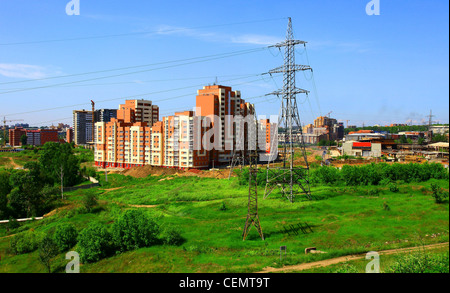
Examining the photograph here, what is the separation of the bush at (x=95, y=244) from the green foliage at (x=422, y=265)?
50.3 feet

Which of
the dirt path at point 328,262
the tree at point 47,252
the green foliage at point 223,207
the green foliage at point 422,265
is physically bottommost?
the tree at point 47,252

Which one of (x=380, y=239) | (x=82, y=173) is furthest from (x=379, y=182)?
(x=82, y=173)

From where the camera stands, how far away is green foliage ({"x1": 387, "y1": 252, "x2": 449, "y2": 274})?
41.1 ft

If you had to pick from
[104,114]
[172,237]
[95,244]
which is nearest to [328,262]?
[172,237]

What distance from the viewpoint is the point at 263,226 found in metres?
22.3

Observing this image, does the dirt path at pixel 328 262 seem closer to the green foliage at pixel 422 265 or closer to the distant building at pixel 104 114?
the green foliage at pixel 422 265

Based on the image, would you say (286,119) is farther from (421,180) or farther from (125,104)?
(125,104)

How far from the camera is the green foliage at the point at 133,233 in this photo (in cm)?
1998

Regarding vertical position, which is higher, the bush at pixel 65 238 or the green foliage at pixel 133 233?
the green foliage at pixel 133 233

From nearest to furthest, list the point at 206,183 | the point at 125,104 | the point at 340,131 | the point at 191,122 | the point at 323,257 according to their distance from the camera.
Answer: the point at 323,257
the point at 206,183
the point at 191,122
the point at 125,104
the point at 340,131

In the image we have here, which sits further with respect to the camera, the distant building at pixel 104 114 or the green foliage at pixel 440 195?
A: the distant building at pixel 104 114

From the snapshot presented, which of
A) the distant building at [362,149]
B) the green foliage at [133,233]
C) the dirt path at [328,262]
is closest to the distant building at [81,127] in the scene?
the distant building at [362,149]
